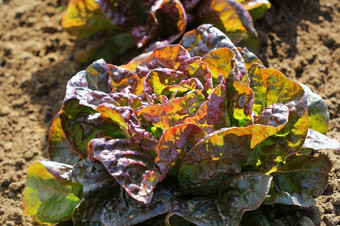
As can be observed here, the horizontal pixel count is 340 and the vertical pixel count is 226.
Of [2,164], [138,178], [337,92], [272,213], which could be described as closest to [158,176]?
[138,178]

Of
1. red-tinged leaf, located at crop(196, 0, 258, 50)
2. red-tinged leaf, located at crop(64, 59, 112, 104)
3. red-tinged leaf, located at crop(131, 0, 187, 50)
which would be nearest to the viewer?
red-tinged leaf, located at crop(64, 59, 112, 104)

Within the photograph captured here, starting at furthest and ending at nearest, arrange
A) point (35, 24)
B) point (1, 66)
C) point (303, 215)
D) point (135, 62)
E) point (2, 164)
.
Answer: point (35, 24), point (1, 66), point (2, 164), point (135, 62), point (303, 215)

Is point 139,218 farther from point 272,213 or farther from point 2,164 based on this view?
point 2,164

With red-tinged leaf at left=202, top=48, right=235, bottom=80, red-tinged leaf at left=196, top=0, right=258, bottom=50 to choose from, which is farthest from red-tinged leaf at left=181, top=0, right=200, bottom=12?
red-tinged leaf at left=202, top=48, right=235, bottom=80

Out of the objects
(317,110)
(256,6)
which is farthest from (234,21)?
(317,110)

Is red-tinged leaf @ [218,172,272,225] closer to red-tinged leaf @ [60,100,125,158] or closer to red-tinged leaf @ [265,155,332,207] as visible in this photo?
red-tinged leaf @ [265,155,332,207]

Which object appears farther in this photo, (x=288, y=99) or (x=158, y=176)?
(x=288, y=99)

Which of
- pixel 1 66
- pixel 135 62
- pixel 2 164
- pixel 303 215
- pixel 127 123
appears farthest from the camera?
pixel 1 66
